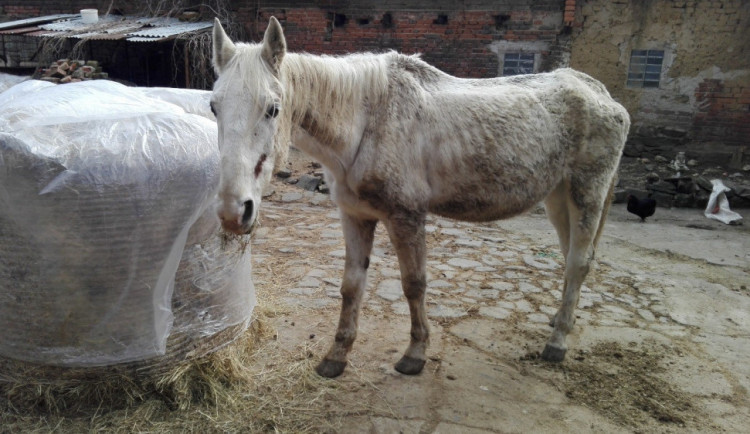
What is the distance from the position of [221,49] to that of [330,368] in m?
1.95

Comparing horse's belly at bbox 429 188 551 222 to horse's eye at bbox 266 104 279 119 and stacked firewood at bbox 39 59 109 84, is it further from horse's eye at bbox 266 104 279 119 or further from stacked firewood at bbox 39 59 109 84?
stacked firewood at bbox 39 59 109 84

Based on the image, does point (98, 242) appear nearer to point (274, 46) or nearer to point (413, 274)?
point (274, 46)

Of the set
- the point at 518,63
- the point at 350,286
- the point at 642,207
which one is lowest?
the point at 642,207

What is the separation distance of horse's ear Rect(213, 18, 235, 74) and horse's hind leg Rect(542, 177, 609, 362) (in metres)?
2.42

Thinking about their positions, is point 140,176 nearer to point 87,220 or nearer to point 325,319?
point 87,220

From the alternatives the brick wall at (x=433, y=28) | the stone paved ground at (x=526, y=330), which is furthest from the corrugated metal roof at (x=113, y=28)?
the stone paved ground at (x=526, y=330)

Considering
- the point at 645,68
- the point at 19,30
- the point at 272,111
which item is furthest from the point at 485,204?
the point at 19,30

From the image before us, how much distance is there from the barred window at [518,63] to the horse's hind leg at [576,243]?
706 cm

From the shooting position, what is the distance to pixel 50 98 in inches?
104

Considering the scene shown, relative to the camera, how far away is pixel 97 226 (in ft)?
7.66

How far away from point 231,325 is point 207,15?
1012 centimetres

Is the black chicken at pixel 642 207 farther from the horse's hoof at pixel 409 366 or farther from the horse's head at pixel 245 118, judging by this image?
the horse's head at pixel 245 118

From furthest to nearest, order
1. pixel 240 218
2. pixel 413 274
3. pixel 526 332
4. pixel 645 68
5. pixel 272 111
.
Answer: pixel 645 68 → pixel 526 332 → pixel 413 274 → pixel 272 111 → pixel 240 218

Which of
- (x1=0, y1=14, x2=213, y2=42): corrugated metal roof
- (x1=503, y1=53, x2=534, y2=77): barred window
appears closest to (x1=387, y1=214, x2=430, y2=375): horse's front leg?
(x1=503, y1=53, x2=534, y2=77): barred window
